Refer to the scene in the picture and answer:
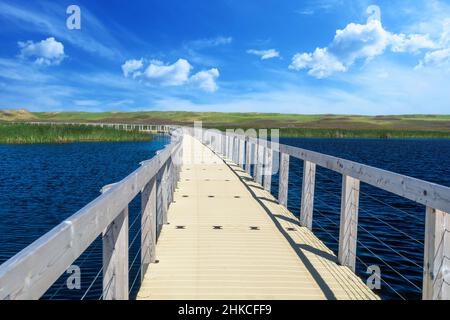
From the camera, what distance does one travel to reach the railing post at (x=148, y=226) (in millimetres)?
5023

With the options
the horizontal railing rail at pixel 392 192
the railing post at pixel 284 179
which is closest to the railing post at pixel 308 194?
the horizontal railing rail at pixel 392 192

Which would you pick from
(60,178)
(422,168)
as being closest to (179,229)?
(60,178)

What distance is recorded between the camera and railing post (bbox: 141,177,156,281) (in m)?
5.02

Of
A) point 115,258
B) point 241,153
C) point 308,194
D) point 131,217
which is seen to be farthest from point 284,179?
point 241,153

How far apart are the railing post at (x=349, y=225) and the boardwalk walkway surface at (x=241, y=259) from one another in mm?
183

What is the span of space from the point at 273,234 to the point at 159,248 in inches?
75.4

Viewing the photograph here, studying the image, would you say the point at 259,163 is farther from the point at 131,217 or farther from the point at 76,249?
the point at 76,249

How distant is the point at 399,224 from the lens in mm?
14094

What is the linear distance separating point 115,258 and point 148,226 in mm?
1844

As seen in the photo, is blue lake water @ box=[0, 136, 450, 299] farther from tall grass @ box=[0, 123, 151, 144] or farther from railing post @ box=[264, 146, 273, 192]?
tall grass @ box=[0, 123, 151, 144]

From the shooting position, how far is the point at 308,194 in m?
7.39

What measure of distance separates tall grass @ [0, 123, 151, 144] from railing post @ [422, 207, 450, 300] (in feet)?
158

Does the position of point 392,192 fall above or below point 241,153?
above
